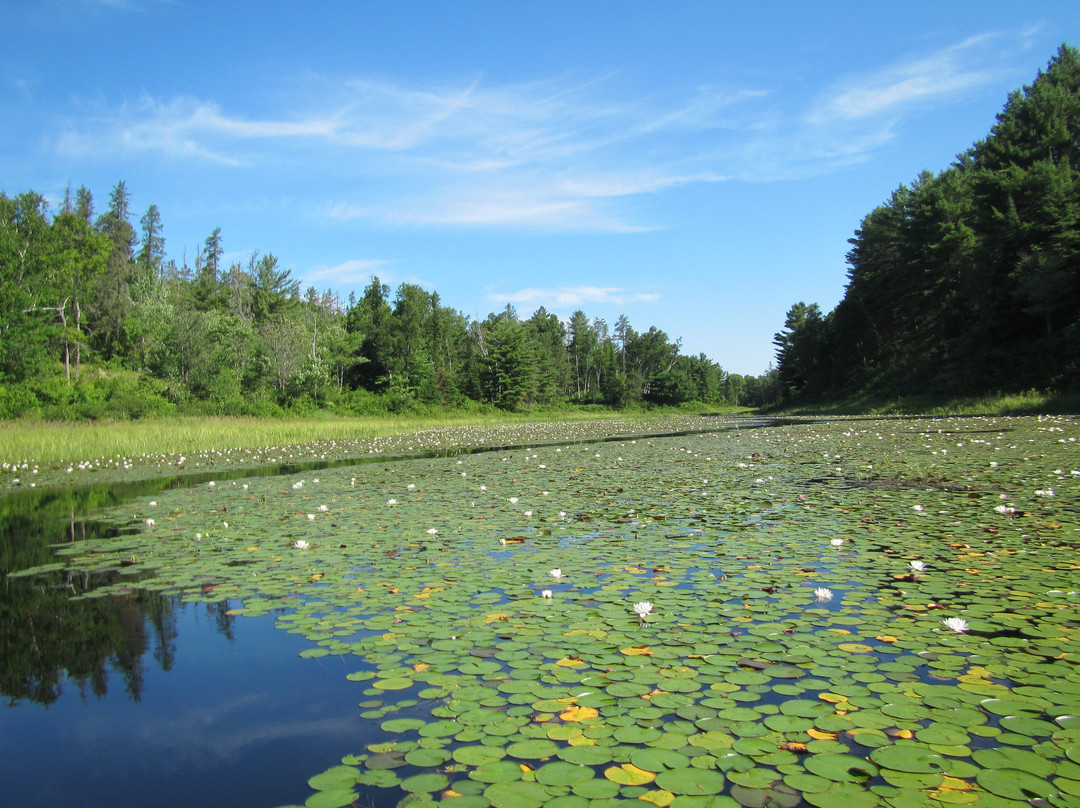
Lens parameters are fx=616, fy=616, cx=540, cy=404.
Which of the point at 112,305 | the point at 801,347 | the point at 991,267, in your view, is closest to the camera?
the point at 991,267

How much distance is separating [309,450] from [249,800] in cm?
1850

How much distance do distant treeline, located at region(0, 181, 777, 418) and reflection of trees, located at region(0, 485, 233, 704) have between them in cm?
2597

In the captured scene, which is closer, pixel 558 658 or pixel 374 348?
pixel 558 658

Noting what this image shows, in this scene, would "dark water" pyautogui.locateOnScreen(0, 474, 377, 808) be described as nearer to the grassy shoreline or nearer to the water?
the water

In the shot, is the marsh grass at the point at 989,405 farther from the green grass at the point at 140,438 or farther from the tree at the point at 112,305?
the tree at the point at 112,305

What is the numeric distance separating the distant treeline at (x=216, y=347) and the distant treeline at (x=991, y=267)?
104 ft

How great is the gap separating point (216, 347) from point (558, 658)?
45.8 m

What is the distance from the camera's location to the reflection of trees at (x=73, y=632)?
11.8 ft

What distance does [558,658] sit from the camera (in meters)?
3.48

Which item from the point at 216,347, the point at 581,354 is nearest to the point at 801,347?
the point at 581,354

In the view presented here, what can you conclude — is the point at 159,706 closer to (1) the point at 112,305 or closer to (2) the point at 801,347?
(1) the point at 112,305

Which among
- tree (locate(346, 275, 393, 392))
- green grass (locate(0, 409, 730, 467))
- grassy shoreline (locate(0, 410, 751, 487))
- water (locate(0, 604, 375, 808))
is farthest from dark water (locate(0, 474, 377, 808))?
tree (locate(346, 275, 393, 392))

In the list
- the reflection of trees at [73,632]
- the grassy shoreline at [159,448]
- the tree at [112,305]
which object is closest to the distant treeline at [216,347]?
the tree at [112,305]

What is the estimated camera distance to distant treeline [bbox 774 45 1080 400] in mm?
29141
